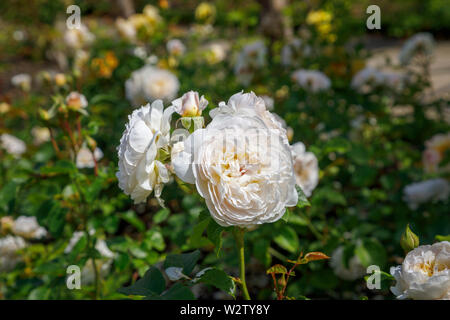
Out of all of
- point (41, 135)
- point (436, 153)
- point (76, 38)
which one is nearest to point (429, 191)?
point (436, 153)

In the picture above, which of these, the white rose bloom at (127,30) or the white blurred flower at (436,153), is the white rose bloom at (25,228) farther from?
the white blurred flower at (436,153)

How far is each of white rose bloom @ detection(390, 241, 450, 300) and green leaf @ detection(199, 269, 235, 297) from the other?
0.24 meters

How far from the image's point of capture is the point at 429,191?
140 centimetres

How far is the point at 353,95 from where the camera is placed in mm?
1913

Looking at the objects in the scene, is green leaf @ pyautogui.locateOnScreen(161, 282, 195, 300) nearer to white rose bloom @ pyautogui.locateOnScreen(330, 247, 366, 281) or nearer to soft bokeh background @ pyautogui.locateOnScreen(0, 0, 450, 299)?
soft bokeh background @ pyautogui.locateOnScreen(0, 0, 450, 299)

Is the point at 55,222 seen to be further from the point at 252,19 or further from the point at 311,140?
the point at 252,19

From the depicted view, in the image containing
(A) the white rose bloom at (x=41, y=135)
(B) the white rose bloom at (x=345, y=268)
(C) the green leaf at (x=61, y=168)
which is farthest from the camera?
(A) the white rose bloom at (x=41, y=135)

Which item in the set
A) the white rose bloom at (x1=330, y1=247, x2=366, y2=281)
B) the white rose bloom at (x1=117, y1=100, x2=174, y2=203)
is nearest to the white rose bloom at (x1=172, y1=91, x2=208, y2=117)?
the white rose bloom at (x1=117, y1=100, x2=174, y2=203)

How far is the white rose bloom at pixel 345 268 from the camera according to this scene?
1354 mm

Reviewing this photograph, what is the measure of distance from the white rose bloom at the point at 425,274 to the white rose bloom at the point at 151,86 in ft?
4.47

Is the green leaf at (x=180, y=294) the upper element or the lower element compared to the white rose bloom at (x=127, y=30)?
lower

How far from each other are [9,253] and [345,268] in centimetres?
111

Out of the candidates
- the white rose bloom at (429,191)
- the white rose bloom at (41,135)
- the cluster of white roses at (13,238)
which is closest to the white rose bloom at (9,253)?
the cluster of white roses at (13,238)

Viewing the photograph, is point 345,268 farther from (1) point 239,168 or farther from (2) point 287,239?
(1) point 239,168
